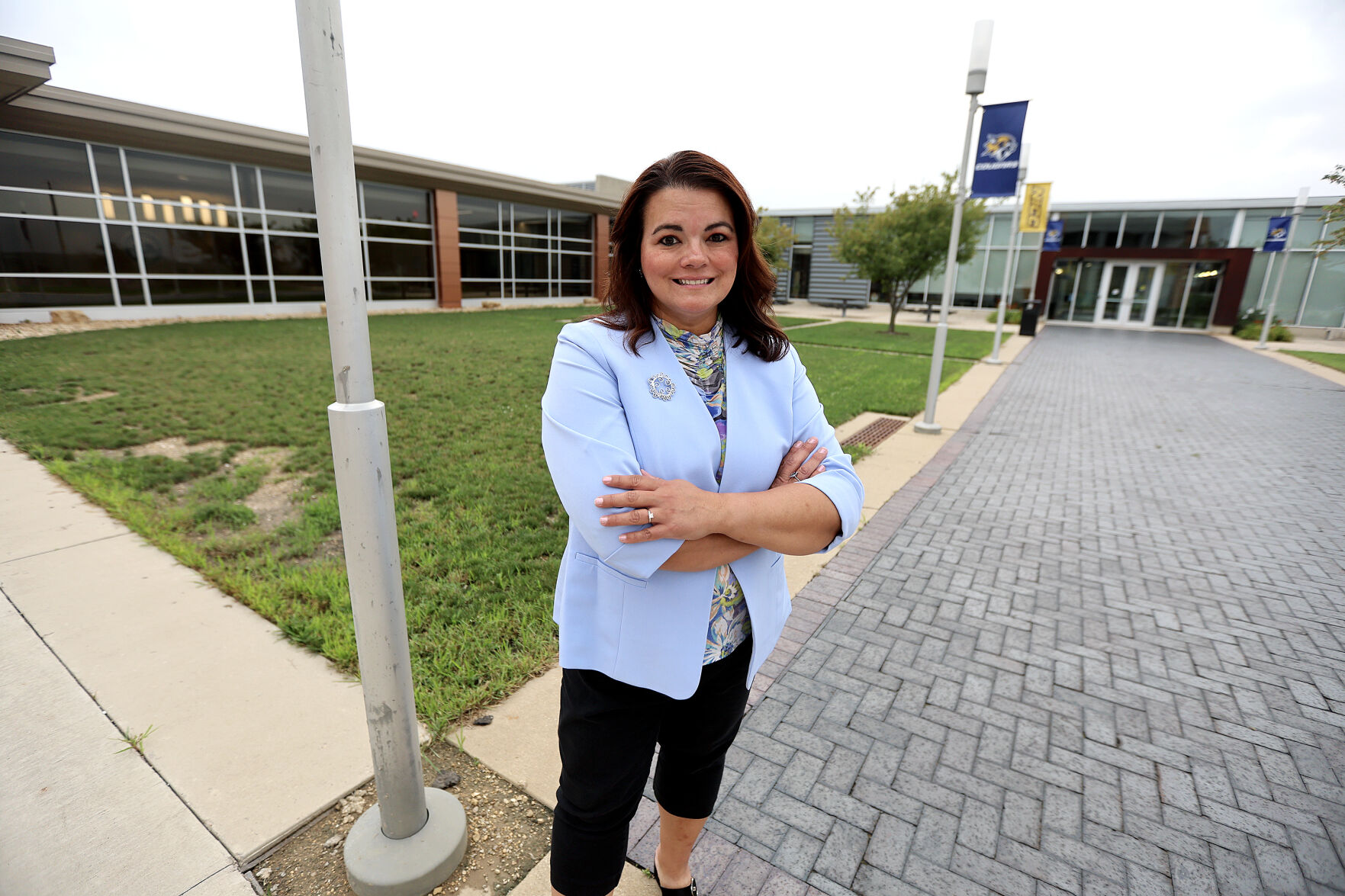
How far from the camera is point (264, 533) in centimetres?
440

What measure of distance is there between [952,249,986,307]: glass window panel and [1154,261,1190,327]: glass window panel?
757 cm

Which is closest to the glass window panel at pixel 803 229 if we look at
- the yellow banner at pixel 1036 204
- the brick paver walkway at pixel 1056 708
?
the yellow banner at pixel 1036 204

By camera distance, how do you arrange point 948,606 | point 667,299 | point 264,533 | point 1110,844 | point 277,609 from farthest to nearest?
point 264,533 < point 948,606 < point 277,609 < point 1110,844 < point 667,299

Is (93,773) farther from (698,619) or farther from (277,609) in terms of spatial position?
(698,619)

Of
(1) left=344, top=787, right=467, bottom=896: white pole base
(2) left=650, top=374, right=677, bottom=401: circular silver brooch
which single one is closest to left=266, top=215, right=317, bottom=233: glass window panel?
(1) left=344, top=787, right=467, bottom=896: white pole base

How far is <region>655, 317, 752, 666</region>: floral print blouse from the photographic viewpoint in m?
1.64

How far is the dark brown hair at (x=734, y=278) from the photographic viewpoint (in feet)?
5.14

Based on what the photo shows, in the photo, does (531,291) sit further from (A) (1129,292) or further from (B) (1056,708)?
(A) (1129,292)

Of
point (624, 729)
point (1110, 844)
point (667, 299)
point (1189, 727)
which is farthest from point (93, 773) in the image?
point (1189, 727)

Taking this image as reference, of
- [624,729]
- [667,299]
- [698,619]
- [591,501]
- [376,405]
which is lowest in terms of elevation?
[624,729]

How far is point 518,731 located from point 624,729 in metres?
1.28

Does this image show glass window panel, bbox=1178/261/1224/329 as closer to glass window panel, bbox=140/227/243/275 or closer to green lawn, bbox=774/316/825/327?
green lawn, bbox=774/316/825/327

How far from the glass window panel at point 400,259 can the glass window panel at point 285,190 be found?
225 cm

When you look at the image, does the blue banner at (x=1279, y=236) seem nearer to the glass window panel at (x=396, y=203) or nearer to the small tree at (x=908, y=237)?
the small tree at (x=908, y=237)
